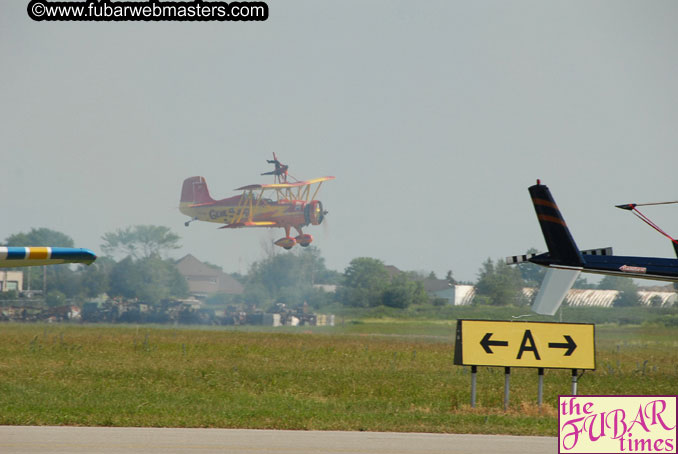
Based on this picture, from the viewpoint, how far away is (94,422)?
14.5 meters

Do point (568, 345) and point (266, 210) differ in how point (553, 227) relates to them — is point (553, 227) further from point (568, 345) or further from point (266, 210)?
point (266, 210)

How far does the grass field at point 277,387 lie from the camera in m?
15.2

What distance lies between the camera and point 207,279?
131m

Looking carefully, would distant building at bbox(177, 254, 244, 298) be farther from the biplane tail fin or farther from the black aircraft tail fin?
the black aircraft tail fin

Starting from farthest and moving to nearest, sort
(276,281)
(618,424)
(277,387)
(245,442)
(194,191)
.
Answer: (194,191) < (276,281) < (277,387) < (245,442) < (618,424)

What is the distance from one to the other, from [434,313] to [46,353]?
170 feet

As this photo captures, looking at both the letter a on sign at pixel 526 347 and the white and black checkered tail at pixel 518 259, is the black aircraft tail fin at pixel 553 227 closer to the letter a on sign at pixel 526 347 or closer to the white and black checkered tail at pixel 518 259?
the white and black checkered tail at pixel 518 259

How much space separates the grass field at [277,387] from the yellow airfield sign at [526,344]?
3.63 feet

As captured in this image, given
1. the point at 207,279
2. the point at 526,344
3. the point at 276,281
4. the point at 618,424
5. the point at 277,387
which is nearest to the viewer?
the point at 618,424

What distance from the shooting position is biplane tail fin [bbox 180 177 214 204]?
12531cm

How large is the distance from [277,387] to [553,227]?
10606 millimetres

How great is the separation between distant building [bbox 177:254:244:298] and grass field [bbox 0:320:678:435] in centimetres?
8975

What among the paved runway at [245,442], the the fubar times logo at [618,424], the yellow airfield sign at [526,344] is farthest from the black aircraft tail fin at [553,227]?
the the fubar times logo at [618,424]

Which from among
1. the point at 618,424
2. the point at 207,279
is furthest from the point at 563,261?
the point at 207,279
